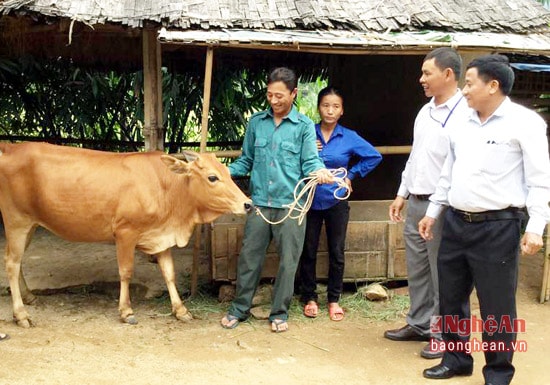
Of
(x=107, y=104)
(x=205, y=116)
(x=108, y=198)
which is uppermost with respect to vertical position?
(x=205, y=116)

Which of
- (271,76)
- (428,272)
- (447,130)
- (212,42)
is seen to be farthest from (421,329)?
(212,42)

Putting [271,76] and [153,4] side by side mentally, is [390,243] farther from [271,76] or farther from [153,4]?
[153,4]

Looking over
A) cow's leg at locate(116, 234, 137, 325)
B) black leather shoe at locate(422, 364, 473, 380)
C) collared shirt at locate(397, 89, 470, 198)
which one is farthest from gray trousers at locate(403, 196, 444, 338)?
cow's leg at locate(116, 234, 137, 325)

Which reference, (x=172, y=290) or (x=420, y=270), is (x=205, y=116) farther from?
(x=420, y=270)

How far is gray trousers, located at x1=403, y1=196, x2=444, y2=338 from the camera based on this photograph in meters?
4.20

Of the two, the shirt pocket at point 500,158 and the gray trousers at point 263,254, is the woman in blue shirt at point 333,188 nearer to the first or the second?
the gray trousers at point 263,254

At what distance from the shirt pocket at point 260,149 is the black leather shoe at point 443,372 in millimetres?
1852

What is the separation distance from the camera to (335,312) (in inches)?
199

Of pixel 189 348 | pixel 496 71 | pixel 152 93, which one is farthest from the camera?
pixel 152 93

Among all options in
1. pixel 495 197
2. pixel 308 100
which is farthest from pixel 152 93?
pixel 308 100

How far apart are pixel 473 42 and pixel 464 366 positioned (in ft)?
8.75

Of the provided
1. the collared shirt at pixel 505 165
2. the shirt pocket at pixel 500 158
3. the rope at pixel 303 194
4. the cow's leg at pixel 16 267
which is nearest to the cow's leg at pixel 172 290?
the rope at pixel 303 194

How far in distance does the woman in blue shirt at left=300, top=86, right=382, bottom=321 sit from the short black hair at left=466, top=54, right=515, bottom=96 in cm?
150

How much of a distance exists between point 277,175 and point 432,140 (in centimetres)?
114
